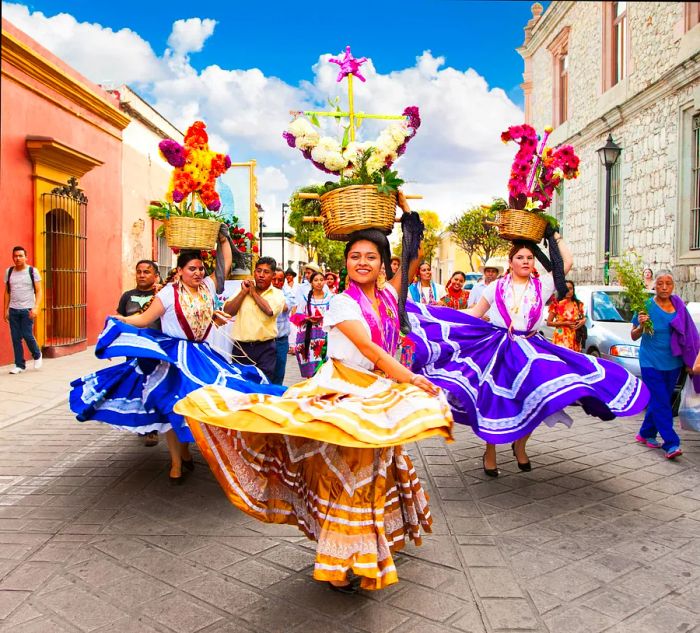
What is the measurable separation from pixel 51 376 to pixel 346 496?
29.1 ft

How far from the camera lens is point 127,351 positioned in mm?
4848

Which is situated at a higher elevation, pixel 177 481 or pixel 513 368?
pixel 513 368

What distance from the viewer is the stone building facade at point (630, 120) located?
14.8 meters

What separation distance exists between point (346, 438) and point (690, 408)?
451 cm

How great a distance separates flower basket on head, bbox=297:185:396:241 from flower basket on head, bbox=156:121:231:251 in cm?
200

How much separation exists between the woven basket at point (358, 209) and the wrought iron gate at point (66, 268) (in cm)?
1082

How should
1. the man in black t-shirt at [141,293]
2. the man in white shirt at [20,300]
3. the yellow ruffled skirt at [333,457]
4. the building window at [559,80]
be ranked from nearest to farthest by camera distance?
the yellow ruffled skirt at [333,457] < the man in black t-shirt at [141,293] < the man in white shirt at [20,300] < the building window at [559,80]

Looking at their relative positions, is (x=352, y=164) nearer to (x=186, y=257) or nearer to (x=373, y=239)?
(x=373, y=239)

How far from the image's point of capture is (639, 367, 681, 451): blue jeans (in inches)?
244

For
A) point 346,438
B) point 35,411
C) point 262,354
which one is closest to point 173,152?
point 262,354


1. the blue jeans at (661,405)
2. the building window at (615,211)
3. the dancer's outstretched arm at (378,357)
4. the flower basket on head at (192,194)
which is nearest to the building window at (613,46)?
the building window at (615,211)

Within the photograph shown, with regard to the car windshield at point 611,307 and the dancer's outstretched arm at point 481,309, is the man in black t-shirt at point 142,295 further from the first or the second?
the car windshield at point 611,307

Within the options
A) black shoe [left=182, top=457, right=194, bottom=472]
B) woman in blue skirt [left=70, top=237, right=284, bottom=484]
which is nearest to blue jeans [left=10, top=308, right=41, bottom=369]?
woman in blue skirt [left=70, top=237, right=284, bottom=484]

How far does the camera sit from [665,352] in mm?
6406
